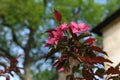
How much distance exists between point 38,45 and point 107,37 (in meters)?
12.0

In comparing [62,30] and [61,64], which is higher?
[62,30]

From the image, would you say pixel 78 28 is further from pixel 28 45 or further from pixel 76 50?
pixel 28 45

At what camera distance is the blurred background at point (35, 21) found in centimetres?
2161

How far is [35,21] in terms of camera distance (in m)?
21.9

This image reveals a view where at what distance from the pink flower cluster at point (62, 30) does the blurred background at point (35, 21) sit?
18913 mm

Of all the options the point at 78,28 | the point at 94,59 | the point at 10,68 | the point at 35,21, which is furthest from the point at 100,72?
the point at 35,21

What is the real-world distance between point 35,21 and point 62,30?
66.3ft

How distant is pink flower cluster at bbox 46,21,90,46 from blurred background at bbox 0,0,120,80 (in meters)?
18.9

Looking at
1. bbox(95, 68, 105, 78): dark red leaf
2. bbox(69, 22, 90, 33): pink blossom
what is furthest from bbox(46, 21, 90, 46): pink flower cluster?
bbox(95, 68, 105, 78): dark red leaf

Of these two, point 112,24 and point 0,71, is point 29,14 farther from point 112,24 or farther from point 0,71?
point 0,71

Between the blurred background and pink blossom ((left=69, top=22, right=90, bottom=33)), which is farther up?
the blurred background

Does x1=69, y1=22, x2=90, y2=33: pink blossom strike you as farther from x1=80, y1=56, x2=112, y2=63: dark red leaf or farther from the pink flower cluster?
x1=80, y1=56, x2=112, y2=63: dark red leaf

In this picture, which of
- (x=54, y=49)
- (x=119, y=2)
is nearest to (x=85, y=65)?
(x=54, y=49)

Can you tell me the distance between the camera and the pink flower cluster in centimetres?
172
